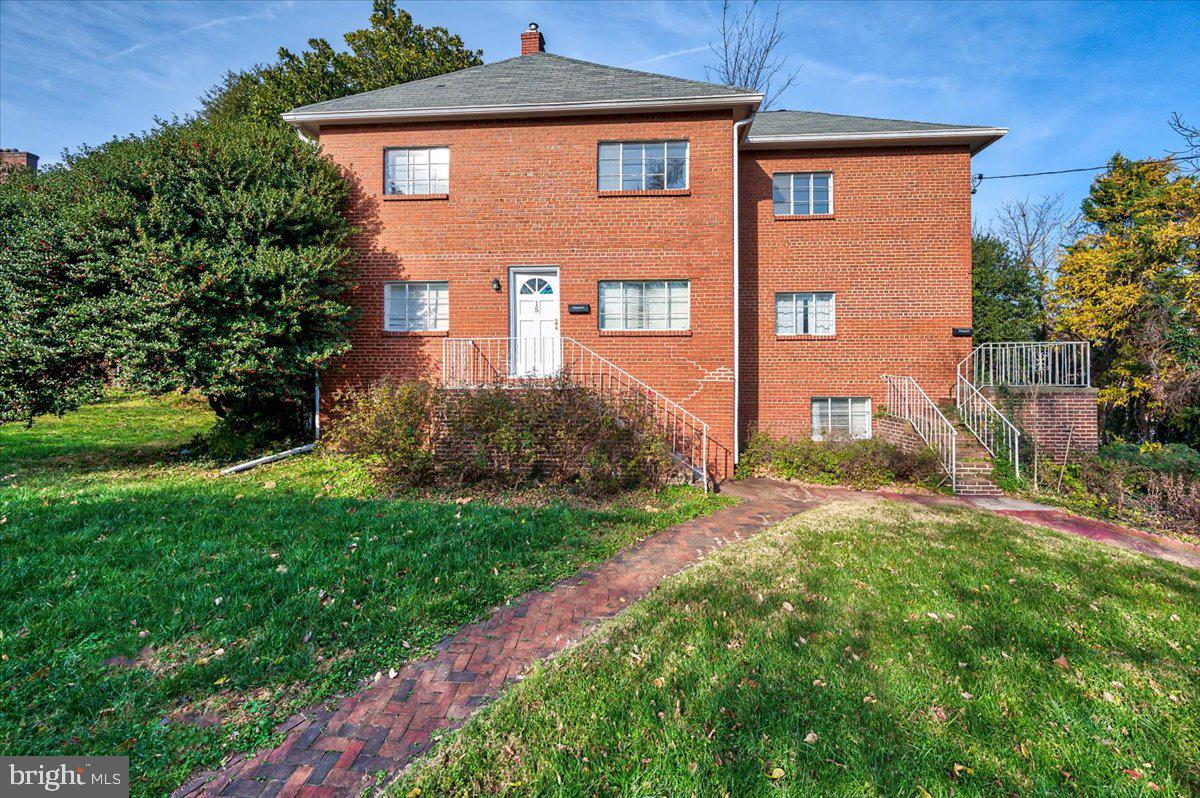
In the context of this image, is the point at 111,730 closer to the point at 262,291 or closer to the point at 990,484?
the point at 262,291

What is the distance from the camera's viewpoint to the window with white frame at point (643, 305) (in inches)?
368

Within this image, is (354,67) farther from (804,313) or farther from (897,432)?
(897,432)

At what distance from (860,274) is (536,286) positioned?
22.4 ft

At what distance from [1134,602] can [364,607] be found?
6.05 meters

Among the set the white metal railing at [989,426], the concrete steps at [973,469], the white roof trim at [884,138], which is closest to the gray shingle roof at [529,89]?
the white roof trim at [884,138]

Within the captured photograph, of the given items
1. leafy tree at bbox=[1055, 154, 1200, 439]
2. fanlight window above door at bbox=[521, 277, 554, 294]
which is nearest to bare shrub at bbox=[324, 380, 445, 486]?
fanlight window above door at bbox=[521, 277, 554, 294]

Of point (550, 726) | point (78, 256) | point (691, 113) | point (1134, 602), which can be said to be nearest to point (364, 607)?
point (550, 726)

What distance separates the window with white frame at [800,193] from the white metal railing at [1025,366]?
4395 millimetres

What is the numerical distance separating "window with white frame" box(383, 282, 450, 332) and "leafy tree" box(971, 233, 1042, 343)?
16030 mm

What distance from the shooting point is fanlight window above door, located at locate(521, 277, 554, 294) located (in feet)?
31.2

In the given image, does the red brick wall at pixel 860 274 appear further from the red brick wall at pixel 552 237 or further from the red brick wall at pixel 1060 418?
the red brick wall at pixel 552 237

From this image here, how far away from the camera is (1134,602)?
3912 millimetres

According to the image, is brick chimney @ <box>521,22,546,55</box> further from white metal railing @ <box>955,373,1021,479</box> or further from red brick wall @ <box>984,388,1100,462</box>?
red brick wall @ <box>984,388,1100,462</box>

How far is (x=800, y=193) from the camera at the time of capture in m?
10.4
